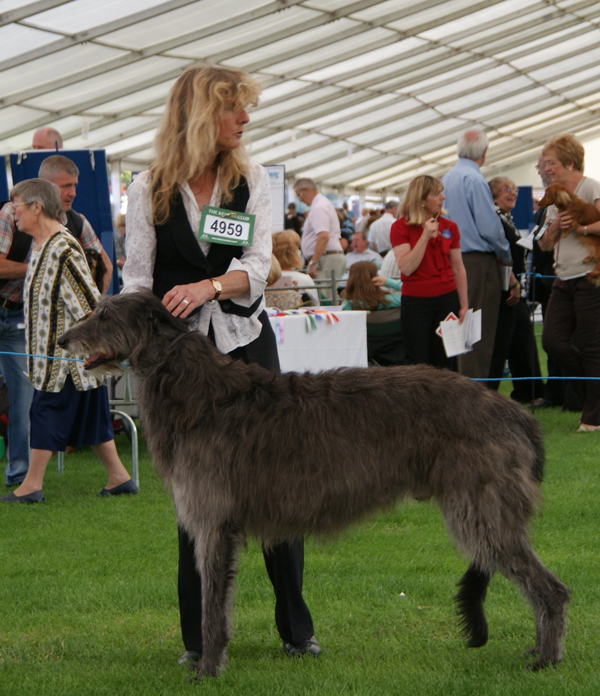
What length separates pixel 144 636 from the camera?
11.5 ft

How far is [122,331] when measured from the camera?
9.50 feet

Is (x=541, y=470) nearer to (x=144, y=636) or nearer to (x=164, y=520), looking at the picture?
(x=144, y=636)

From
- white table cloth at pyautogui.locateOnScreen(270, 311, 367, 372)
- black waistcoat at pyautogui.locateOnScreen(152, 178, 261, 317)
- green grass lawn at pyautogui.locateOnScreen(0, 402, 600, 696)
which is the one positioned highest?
black waistcoat at pyautogui.locateOnScreen(152, 178, 261, 317)

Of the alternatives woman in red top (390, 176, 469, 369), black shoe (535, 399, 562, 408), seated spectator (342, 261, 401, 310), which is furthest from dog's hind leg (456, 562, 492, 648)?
black shoe (535, 399, 562, 408)

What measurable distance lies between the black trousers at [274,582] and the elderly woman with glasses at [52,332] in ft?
7.96

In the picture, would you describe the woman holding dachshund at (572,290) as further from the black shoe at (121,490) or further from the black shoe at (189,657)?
the black shoe at (189,657)

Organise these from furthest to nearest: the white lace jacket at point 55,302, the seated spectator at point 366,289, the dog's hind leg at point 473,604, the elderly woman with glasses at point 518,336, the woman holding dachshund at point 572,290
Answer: the elderly woman with glasses at point 518,336 → the seated spectator at point 366,289 → the woman holding dachshund at point 572,290 → the white lace jacket at point 55,302 → the dog's hind leg at point 473,604

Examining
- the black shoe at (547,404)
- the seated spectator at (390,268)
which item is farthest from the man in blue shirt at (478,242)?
the seated spectator at (390,268)

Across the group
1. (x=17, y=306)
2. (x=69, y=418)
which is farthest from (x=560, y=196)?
(x=17, y=306)

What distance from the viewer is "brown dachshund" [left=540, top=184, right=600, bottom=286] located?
6.84 metres

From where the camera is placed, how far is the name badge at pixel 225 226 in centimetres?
304

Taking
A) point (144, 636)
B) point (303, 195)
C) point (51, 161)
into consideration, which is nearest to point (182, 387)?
point (144, 636)

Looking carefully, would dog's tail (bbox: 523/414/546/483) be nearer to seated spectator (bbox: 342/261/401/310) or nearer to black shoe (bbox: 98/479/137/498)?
black shoe (bbox: 98/479/137/498)

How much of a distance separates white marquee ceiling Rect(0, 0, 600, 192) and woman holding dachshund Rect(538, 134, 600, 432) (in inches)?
268
